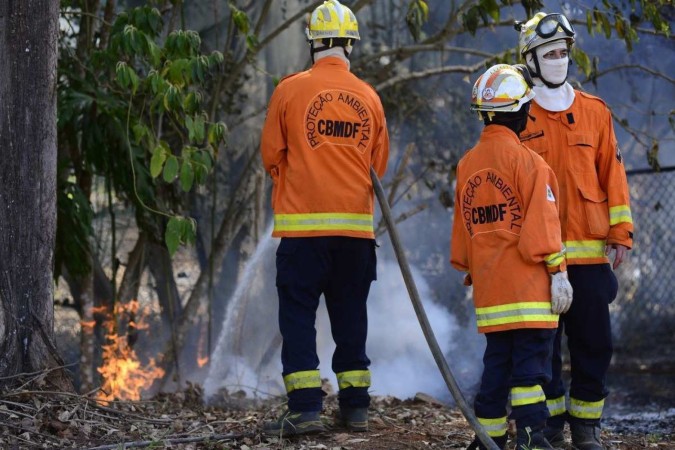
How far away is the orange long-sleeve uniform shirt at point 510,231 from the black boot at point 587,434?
77 centimetres

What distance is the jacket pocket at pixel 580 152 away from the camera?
4898 millimetres

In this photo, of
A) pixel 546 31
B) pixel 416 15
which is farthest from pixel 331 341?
pixel 546 31

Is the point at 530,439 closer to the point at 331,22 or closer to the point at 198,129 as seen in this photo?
the point at 331,22

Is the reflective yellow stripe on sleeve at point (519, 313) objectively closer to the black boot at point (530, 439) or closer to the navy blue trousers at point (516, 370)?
the navy blue trousers at point (516, 370)

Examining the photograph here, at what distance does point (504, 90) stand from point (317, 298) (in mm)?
1295

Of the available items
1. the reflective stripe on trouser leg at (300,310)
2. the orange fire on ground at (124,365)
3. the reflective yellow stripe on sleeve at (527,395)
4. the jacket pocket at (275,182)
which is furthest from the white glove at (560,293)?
the orange fire on ground at (124,365)

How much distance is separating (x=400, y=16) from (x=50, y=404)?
218 inches

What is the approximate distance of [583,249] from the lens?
485 cm

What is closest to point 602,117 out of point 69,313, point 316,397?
point 316,397

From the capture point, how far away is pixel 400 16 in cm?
941

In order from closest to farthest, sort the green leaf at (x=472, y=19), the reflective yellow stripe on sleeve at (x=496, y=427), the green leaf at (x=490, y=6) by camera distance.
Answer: the reflective yellow stripe on sleeve at (x=496, y=427)
the green leaf at (x=490, y=6)
the green leaf at (x=472, y=19)


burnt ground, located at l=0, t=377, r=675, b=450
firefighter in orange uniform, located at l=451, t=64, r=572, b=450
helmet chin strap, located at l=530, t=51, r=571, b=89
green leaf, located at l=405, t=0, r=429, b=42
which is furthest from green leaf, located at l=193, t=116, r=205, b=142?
helmet chin strap, located at l=530, t=51, r=571, b=89

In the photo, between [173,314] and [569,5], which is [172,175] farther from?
[569,5]

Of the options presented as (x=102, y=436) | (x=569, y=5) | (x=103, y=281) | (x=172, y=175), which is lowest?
(x=102, y=436)
